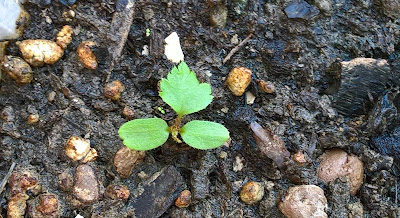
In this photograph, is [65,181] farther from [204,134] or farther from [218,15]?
[218,15]

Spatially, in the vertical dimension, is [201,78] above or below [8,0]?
below

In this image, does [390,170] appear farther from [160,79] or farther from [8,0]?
[8,0]

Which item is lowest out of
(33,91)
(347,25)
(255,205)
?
(255,205)

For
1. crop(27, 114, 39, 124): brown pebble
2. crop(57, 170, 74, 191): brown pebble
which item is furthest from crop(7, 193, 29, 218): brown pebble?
crop(27, 114, 39, 124): brown pebble

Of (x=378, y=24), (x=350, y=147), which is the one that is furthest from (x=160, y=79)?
(x=378, y=24)

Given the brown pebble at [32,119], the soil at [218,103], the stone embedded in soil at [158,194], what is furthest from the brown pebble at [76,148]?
the stone embedded in soil at [158,194]
